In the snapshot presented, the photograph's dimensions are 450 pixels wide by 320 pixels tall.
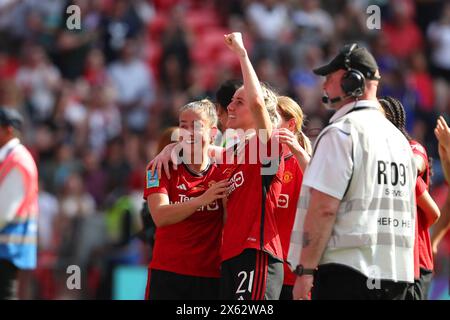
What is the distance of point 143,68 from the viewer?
53.6 feet

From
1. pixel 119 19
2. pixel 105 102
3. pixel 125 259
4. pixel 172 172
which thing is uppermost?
pixel 119 19

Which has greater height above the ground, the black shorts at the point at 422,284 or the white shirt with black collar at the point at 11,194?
the white shirt with black collar at the point at 11,194

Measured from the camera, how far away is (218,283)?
7051mm

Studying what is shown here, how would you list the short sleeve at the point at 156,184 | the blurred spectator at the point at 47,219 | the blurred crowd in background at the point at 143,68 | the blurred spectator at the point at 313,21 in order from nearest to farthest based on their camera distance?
the short sleeve at the point at 156,184 → the blurred spectator at the point at 47,219 → the blurred crowd in background at the point at 143,68 → the blurred spectator at the point at 313,21

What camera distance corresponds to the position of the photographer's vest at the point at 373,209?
18.6 feet

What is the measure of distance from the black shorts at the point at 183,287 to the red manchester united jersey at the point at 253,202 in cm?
47

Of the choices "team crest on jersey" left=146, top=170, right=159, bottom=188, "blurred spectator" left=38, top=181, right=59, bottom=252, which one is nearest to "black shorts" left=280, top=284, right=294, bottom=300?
"team crest on jersey" left=146, top=170, right=159, bottom=188

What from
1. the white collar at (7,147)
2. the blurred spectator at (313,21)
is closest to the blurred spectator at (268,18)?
the blurred spectator at (313,21)

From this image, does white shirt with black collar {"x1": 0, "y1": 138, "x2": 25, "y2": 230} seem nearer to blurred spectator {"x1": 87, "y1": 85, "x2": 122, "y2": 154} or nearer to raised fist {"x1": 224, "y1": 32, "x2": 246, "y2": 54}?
raised fist {"x1": 224, "y1": 32, "x2": 246, "y2": 54}

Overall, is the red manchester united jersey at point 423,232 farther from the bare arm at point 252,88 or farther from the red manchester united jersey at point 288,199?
the bare arm at point 252,88

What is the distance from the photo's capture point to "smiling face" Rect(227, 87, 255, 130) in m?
6.65

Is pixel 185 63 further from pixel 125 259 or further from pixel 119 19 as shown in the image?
pixel 125 259

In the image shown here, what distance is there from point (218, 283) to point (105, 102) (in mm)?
9238
